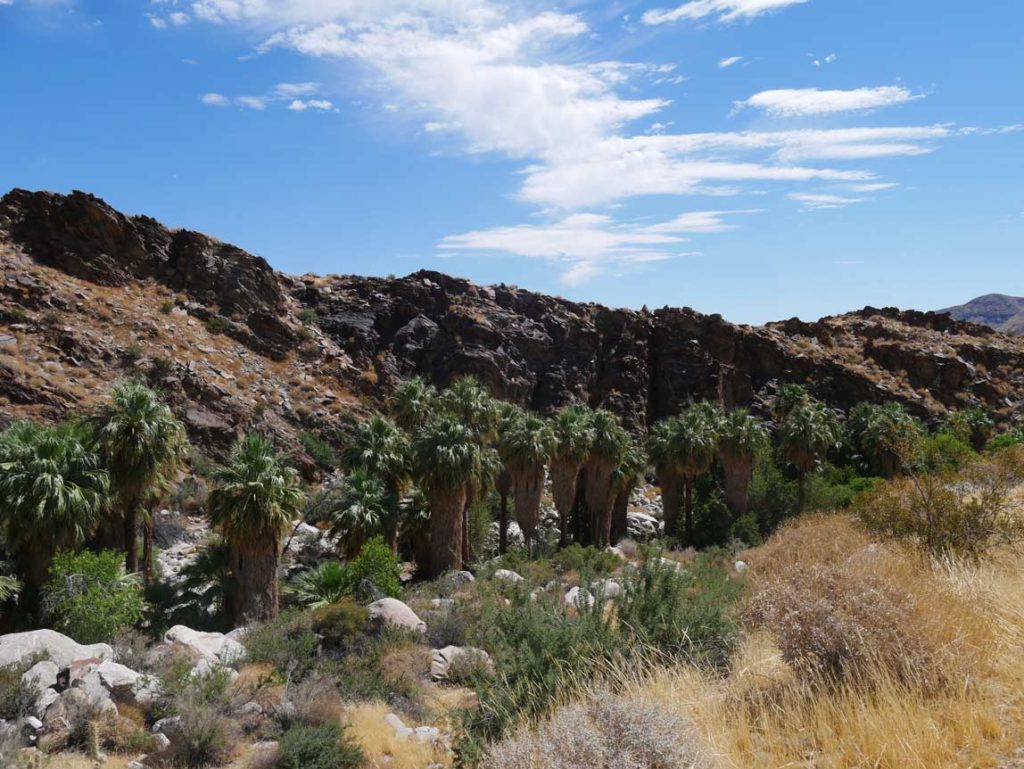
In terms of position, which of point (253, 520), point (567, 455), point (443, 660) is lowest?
point (443, 660)

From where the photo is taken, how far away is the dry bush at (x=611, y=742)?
509 centimetres

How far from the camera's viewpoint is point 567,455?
134 feet

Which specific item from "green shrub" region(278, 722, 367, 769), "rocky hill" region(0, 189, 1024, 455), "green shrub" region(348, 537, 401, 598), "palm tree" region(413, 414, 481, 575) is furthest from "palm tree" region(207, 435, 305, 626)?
"rocky hill" region(0, 189, 1024, 455)

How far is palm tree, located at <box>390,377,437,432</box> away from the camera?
133ft

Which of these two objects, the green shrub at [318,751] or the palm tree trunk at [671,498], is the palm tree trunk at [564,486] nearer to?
the palm tree trunk at [671,498]

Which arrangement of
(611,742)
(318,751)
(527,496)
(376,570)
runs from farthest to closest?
(527,496)
(376,570)
(318,751)
(611,742)

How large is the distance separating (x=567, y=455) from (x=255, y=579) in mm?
19977

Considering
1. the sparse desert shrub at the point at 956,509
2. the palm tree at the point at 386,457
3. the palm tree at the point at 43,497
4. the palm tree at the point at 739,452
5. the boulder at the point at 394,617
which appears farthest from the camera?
the palm tree at the point at 739,452

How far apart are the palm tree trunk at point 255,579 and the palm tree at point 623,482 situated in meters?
23.4

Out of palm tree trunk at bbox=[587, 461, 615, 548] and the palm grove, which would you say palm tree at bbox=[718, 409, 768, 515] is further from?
palm tree trunk at bbox=[587, 461, 615, 548]

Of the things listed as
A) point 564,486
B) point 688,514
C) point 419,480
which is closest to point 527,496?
point 564,486

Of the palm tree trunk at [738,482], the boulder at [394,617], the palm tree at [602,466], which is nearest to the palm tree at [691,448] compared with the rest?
the palm tree trunk at [738,482]

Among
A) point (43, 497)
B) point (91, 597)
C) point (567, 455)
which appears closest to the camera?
point (91, 597)

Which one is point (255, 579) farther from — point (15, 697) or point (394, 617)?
point (15, 697)
